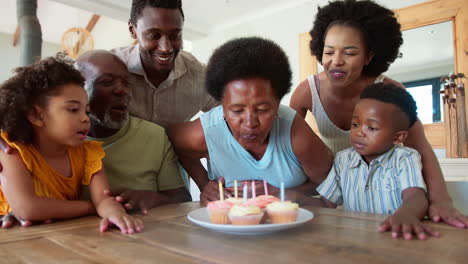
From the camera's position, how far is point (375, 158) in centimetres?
163

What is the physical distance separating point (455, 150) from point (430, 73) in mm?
766

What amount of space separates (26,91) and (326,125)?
146cm

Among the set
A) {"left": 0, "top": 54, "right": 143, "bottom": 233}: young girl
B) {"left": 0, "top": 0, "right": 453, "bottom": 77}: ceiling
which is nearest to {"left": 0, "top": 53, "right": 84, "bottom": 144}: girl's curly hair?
{"left": 0, "top": 54, "right": 143, "bottom": 233}: young girl

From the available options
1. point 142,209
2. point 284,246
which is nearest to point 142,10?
point 142,209

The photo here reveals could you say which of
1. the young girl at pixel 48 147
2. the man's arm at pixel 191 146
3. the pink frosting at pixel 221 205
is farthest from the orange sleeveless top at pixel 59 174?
the pink frosting at pixel 221 205

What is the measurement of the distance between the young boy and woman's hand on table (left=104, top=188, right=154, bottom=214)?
694mm

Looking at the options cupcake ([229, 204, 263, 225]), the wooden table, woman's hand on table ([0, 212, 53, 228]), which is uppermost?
cupcake ([229, 204, 263, 225])

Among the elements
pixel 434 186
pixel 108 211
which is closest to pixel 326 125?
pixel 434 186

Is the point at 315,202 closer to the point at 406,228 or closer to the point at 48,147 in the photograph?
the point at 406,228

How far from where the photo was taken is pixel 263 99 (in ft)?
4.56

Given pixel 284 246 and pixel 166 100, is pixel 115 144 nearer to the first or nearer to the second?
pixel 166 100

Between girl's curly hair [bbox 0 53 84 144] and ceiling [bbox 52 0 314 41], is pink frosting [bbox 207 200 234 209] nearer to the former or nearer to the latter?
girl's curly hair [bbox 0 53 84 144]

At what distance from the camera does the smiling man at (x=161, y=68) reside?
1.96m

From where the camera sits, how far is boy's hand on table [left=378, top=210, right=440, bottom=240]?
3.01 ft
